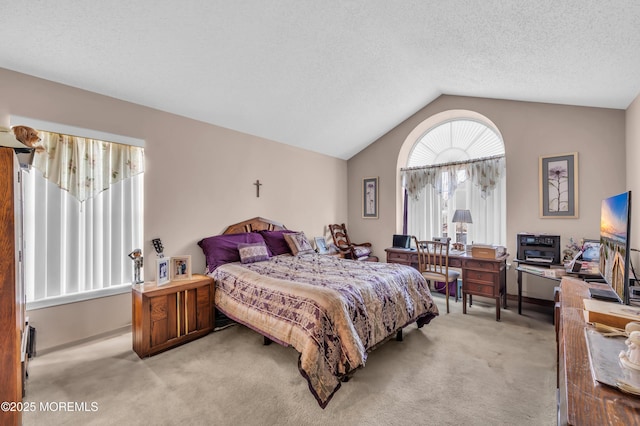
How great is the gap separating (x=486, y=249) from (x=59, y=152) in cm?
465

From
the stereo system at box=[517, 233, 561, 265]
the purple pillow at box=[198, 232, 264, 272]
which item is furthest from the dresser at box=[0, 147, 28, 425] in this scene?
the stereo system at box=[517, 233, 561, 265]

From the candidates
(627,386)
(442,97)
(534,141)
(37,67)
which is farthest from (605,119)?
(37,67)

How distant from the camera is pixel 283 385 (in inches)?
80.3

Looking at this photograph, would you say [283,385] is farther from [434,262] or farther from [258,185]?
[258,185]

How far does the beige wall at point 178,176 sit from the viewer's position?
250 cm

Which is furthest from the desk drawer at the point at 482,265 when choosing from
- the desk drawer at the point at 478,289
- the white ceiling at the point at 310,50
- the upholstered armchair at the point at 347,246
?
the white ceiling at the point at 310,50

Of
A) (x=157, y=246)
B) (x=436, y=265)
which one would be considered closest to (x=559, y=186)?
(x=436, y=265)

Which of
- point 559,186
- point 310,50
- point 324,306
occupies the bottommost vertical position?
point 324,306

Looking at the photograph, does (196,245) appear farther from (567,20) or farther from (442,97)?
(442,97)

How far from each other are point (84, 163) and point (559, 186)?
215 inches

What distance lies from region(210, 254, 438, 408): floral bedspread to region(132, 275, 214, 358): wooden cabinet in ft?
0.62

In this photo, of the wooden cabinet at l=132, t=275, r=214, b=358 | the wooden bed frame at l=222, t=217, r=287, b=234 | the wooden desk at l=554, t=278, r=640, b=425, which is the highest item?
the wooden bed frame at l=222, t=217, r=287, b=234

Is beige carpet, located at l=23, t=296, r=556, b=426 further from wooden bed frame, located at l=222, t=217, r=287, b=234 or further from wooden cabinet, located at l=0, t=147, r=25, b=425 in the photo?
wooden bed frame, located at l=222, t=217, r=287, b=234

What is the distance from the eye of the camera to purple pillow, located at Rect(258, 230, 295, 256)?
3977 millimetres
